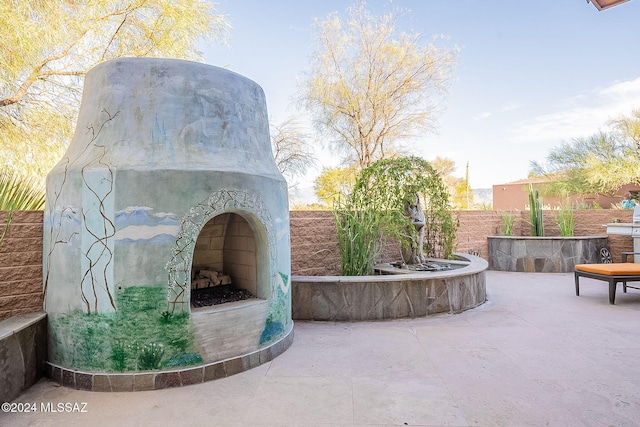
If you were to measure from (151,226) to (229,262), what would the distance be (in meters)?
1.52

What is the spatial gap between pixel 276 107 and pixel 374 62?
5.00 m

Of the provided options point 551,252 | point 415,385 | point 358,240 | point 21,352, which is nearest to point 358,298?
point 358,240

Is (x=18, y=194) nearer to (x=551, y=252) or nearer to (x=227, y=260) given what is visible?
(x=227, y=260)

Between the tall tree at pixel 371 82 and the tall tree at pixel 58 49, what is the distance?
8.95 m

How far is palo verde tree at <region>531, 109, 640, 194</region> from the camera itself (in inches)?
574

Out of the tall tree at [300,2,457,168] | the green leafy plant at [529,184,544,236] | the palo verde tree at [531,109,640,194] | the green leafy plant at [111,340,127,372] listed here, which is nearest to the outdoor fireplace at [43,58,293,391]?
the green leafy plant at [111,340,127,372]

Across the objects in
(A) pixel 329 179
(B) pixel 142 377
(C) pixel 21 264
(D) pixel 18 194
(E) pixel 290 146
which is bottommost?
(B) pixel 142 377

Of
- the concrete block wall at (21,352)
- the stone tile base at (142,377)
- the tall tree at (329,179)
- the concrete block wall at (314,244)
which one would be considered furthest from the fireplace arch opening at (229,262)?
the tall tree at (329,179)

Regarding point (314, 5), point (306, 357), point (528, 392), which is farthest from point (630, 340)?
point (314, 5)

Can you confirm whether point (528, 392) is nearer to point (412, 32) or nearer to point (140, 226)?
point (140, 226)

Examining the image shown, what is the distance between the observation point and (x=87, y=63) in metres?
8.18

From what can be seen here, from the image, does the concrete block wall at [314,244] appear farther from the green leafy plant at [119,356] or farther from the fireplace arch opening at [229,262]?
the green leafy plant at [119,356]

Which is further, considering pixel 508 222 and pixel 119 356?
pixel 508 222

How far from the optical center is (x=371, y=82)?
55.7ft
